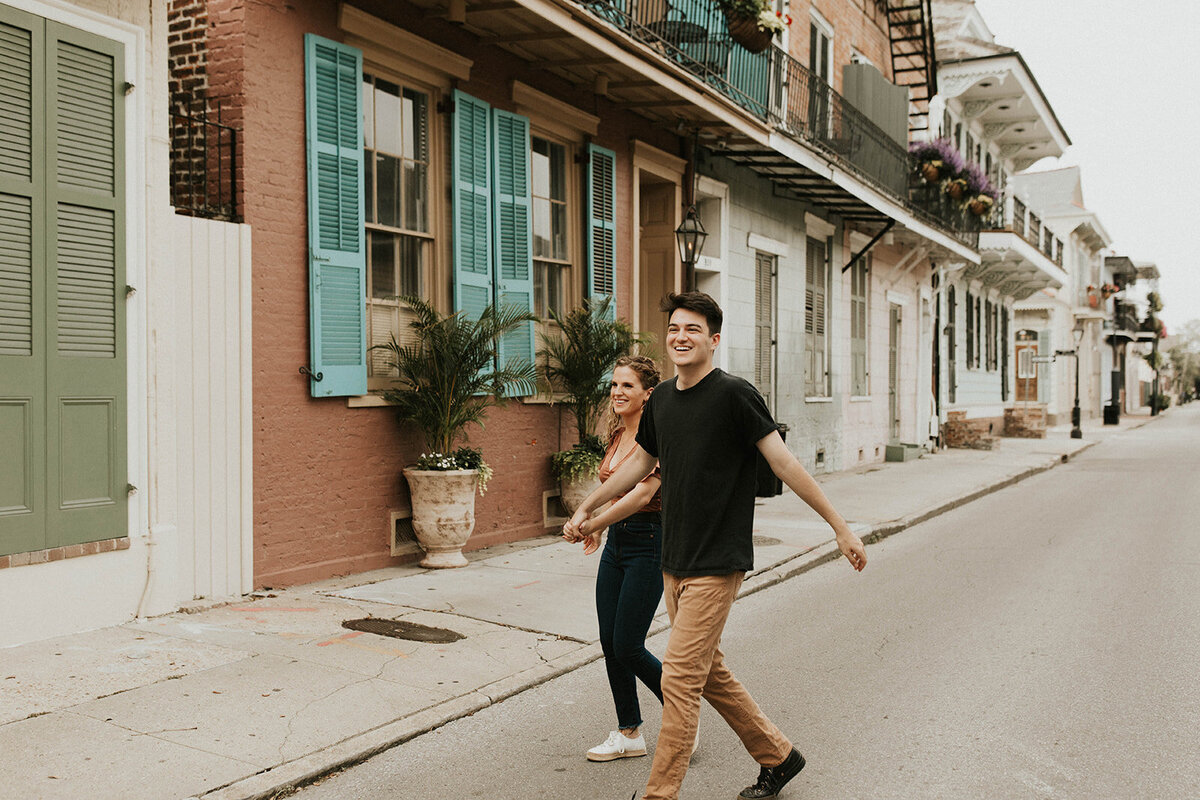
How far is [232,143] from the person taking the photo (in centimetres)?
746

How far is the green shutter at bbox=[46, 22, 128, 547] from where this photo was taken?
243 inches

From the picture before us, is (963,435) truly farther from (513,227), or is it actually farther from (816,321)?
(513,227)

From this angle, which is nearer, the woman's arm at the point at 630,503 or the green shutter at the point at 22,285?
the woman's arm at the point at 630,503

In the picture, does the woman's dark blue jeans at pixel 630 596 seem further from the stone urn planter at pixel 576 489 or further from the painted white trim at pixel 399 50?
the stone urn planter at pixel 576 489

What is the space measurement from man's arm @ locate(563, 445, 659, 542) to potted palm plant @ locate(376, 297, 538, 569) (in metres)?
4.16

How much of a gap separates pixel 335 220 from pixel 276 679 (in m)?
3.82

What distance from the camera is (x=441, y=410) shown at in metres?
8.65

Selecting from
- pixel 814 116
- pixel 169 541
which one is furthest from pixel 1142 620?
pixel 814 116

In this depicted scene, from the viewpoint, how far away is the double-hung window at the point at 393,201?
8.62 m

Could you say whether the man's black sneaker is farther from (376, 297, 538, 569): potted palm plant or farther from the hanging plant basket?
the hanging plant basket

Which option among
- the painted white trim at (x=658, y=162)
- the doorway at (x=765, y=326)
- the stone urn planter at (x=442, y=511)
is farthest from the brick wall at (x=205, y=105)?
the doorway at (x=765, y=326)

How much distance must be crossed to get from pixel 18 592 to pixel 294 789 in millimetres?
2629

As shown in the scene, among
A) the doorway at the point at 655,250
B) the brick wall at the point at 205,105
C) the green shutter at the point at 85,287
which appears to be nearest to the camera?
the green shutter at the point at 85,287

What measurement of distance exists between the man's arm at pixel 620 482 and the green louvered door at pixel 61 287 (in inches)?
134
